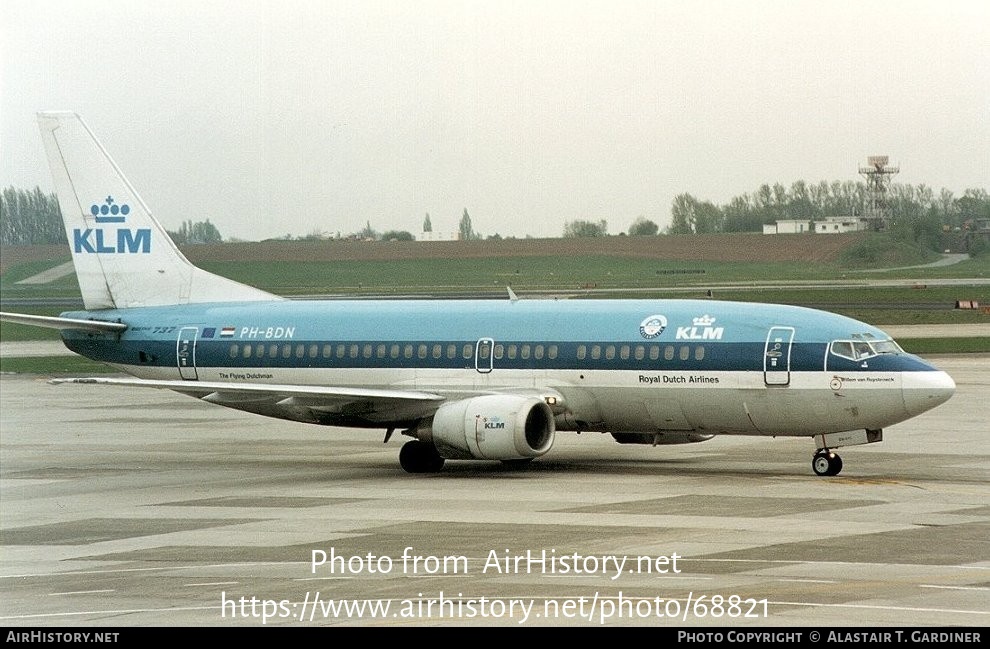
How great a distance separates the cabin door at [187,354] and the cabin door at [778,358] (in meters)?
14.7

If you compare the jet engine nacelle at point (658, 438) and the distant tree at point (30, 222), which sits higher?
the distant tree at point (30, 222)

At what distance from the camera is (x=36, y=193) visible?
232ft

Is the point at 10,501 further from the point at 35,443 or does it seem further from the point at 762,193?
the point at 762,193

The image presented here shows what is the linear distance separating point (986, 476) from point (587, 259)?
3038 inches

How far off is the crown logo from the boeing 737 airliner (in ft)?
0.12

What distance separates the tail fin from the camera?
42125 mm

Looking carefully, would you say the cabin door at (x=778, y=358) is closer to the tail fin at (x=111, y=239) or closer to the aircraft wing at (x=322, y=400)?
the aircraft wing at (x=322, y=400)

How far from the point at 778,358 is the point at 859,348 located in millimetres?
1666

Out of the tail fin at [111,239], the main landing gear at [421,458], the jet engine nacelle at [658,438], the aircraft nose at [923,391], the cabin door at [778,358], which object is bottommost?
the main landing gear at [421,458]

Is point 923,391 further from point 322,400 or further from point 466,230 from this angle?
point 466,230

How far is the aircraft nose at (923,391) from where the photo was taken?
107ft

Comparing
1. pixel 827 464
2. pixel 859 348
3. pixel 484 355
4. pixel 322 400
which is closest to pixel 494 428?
pixel 484 355

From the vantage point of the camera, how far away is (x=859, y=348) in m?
33.3

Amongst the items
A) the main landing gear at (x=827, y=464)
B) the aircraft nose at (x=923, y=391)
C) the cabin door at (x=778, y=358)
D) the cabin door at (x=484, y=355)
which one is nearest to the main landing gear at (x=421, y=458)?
the cabin door at (x=484, y=355)
